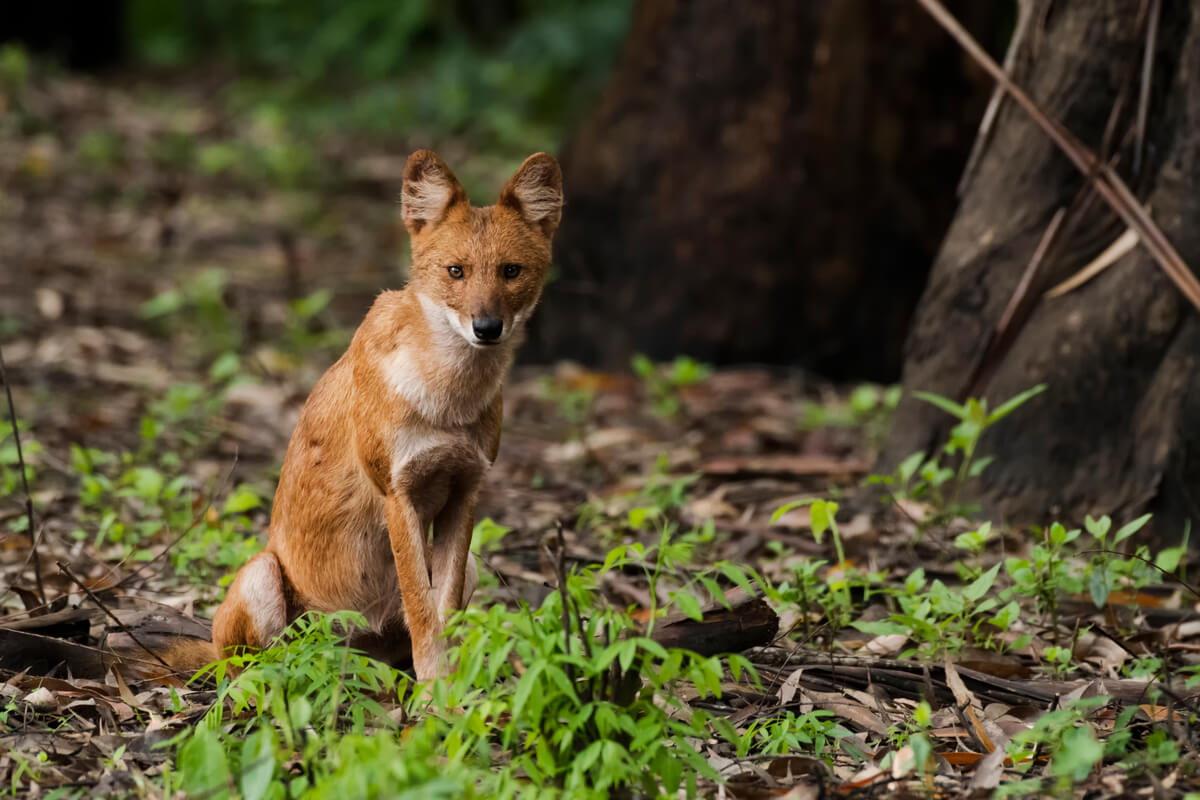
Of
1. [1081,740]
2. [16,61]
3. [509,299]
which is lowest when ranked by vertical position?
[1081,740]

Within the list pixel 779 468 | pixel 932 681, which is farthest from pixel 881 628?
pixel 779 468

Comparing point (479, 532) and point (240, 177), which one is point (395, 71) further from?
point (479, 532)

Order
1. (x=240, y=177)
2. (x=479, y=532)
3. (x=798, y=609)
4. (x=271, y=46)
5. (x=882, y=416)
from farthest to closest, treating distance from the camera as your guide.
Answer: (x=271, y=46)
(x=240, y=177)
(x=882, y=416)
(x=479, y=532)
(x=798, y=609)

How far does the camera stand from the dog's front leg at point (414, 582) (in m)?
3.85

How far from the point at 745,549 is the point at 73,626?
2.56 meters

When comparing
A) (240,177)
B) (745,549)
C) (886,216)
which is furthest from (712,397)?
(240,177)

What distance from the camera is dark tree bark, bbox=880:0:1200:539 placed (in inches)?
197

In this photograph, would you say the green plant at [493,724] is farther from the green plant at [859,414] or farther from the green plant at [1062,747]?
the green plant at [859,414]

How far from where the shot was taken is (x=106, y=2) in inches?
775

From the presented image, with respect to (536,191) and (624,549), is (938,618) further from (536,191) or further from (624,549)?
(536,191)

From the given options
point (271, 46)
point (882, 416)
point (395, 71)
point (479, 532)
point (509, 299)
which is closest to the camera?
point (509, 299)

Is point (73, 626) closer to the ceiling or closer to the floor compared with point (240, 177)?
closer to the floor

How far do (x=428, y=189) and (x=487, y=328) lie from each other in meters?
0.48

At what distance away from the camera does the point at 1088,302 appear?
206 inches
